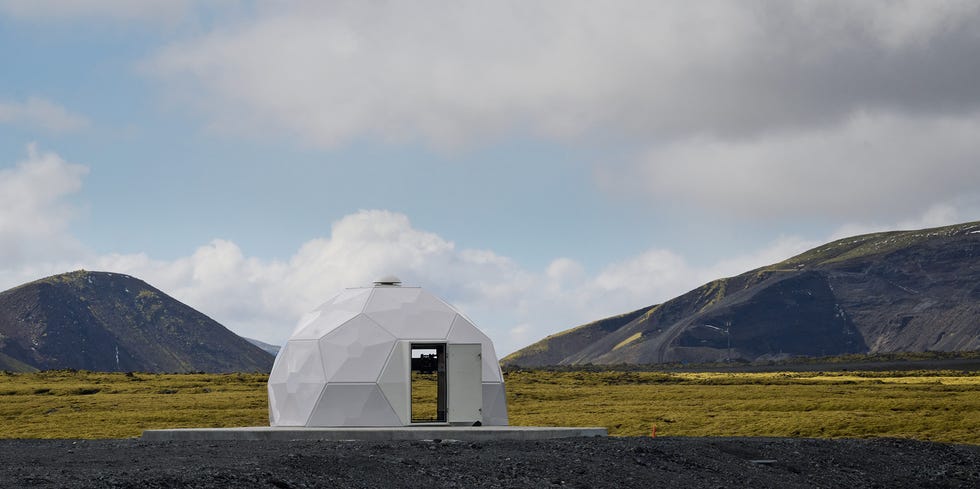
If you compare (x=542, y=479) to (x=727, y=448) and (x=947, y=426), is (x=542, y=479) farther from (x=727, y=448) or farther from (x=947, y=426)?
(x=947, y=426)

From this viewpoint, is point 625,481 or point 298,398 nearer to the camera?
point 625,481

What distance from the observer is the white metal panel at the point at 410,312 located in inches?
1217

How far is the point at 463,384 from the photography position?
101 feet

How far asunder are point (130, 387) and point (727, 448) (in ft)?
178

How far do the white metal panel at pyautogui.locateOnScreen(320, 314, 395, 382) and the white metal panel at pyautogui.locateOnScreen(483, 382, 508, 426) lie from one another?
311cm

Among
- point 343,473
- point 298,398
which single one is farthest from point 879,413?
point 343,473

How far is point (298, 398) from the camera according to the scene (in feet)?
102

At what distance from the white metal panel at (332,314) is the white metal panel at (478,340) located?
9.20 ft

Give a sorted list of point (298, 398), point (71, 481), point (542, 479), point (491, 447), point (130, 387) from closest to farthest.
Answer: point (71, 481) → point (542, 479) → point (491, 447) → point (298, 398) → point (130, 387)

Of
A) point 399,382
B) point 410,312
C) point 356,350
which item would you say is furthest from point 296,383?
point 410,312

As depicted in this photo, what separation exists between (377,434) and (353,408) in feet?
9.79

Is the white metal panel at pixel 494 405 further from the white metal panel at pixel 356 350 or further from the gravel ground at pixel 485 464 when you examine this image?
the gravel ground at pixel 485 464

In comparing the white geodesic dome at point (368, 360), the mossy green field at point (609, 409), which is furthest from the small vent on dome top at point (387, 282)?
the mossy green field at point (609, 409)

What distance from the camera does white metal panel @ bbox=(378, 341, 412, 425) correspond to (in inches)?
1187
